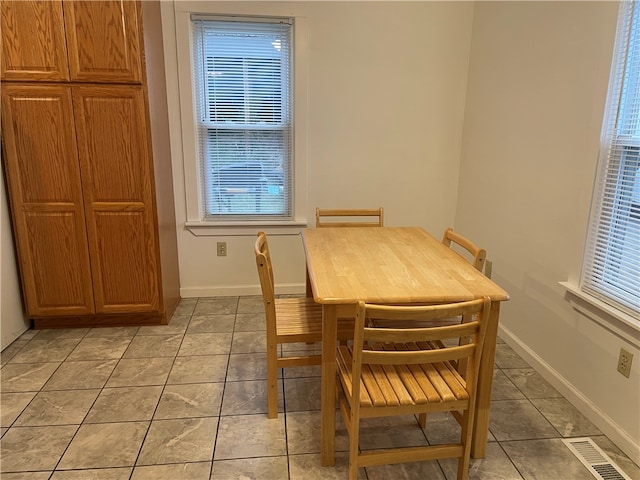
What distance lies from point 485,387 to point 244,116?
2.48m

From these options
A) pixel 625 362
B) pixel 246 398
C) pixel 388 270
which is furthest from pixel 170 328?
pixel 625 362

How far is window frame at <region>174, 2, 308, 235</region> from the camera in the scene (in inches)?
116

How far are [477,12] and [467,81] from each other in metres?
0.47

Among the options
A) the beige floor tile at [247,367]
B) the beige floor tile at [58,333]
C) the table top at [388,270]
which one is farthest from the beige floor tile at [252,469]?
the beige floor tile at [58,333]

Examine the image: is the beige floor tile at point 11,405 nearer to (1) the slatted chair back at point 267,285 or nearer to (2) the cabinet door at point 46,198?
(2) the cabinet door at point 46,198

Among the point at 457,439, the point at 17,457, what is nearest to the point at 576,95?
the point at 457,439

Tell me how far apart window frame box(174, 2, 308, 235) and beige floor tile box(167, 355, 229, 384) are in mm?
1121

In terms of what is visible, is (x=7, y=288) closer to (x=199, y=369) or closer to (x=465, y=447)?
(x=199, y=369)

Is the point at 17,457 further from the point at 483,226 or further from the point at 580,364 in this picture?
the point at 483,226

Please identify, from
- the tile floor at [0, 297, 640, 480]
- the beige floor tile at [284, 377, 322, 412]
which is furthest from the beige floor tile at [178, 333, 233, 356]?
the beige floor tile at [284, 377, 322, 412]

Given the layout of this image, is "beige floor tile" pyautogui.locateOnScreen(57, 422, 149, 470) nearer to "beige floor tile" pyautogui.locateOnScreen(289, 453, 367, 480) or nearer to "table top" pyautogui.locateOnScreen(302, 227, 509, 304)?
"beige floor tile" pyautogui.locateOnScreen(289, 453, 367, 480)

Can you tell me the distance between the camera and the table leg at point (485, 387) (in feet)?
5.30

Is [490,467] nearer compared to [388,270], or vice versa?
[490,467]

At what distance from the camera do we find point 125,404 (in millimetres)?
2086
